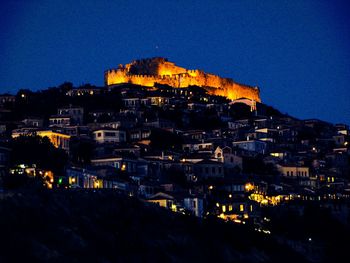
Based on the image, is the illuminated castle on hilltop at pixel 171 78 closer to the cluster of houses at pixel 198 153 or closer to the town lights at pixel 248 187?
the cluster of houses at pixel 198 153

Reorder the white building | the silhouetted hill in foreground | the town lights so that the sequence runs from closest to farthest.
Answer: the silhouetted hill in foreground, the town lights, the white building

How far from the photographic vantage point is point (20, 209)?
62.5 metres

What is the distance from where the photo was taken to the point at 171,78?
5541 inches

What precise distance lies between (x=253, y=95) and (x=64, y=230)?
86272 millimetres

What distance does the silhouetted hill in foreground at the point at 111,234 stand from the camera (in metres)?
60.6

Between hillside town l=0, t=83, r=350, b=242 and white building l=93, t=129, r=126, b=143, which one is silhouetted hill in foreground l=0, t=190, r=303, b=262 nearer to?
hillside town l=0, t=83, r=350, b=242

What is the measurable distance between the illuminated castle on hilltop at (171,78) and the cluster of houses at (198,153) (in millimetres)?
6043

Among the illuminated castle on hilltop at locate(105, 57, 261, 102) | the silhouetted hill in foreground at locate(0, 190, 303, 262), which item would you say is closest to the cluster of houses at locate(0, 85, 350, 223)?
the silhouetted hill in foreground at locate(0, 190, 303, 262)

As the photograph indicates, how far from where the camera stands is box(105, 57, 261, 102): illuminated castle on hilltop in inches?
5364

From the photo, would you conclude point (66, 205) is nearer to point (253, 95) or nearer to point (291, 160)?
point (291, 160)

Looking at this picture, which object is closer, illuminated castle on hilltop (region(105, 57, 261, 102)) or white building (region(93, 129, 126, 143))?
white building (region(93, 129, 126, 143))

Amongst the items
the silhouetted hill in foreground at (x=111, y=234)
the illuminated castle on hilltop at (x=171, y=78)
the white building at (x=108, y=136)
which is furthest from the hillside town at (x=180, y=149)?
the illuminated castle on hilltop at (x=171, y=78)

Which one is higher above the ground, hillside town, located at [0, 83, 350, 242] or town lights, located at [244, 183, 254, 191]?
hillside town, located at [0, 83, 350, 242]

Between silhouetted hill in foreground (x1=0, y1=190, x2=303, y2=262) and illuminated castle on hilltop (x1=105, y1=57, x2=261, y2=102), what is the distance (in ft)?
199
